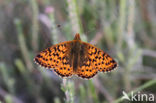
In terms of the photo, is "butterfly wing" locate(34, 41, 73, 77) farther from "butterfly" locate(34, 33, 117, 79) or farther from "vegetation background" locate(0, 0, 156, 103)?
"vegetation background" locate(0, 0, 156, 103)

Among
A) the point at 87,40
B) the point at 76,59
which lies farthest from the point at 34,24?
the point at 76,59

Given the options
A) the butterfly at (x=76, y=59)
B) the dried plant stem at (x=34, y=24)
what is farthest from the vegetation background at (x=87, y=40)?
the butterfly at (x=76, y=59)

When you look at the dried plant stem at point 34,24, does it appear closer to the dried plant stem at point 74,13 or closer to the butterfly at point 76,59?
the dried plant stem at point 74,13

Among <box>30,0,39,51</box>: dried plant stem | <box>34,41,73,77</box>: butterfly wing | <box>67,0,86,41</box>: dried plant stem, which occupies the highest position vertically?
<box>30,0,39,51</box>: dried plant stem

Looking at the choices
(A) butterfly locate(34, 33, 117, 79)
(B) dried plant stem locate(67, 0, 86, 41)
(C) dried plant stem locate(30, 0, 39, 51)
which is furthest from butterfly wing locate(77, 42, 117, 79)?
(C) dried plant stem locate(30, 0, 39, 51)

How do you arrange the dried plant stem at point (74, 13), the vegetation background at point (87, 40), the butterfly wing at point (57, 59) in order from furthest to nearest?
the vegetation background at point (87, 40) < the dried plant stem at point (74, 13) < the butterfly wing at point (57, 59)

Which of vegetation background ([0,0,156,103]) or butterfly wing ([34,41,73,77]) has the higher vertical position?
vegetation background ([0,0,156,103])
